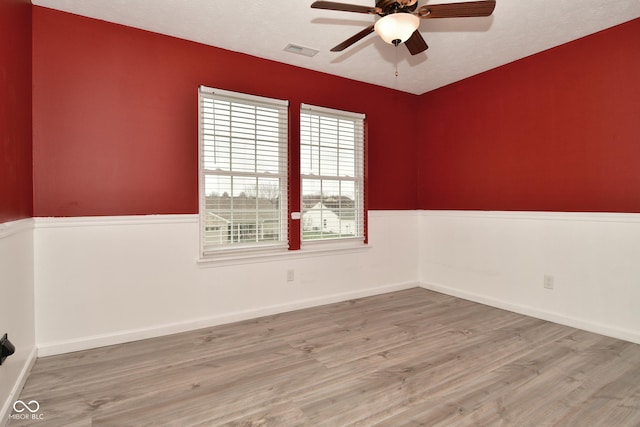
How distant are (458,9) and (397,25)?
36cm

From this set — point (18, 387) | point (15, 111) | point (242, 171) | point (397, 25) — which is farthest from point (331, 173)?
point (18, 387)

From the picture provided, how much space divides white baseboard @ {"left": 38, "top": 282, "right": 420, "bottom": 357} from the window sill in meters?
0.49

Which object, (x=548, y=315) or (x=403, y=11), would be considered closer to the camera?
(x=403, y=11)

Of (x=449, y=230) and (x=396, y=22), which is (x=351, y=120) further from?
(x=396, y=22)

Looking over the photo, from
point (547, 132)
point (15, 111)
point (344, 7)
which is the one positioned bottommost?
point (15, 111)

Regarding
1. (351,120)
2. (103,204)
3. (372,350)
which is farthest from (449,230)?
(103,204)

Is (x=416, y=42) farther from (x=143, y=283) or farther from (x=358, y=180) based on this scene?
(x=143, y=283)

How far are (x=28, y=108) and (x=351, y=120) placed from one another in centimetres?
302

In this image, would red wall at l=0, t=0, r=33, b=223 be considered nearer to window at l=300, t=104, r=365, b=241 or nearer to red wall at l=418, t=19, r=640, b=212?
window at l=300, t=104, r=365, b=241

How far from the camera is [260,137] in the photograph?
11.6 feet

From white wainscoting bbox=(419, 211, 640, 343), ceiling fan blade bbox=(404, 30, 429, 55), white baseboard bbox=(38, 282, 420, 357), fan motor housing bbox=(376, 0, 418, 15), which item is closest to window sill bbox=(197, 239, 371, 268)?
white baseboard bbox=(38, 282, 420, 357)

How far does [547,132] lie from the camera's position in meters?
3.43
